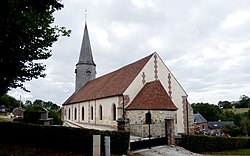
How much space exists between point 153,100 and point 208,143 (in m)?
5.30

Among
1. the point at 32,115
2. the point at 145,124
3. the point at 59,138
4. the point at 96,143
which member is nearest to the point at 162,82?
the point at 145,124

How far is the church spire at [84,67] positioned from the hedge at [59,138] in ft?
100

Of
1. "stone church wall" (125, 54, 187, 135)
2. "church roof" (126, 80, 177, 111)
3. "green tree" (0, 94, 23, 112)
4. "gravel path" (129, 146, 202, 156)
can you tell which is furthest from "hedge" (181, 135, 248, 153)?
"green tree" (0, 94, 23, 112)

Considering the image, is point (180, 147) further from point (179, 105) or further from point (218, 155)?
point (179, 105)

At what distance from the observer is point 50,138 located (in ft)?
36.6

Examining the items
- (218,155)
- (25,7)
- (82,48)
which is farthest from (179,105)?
(82,48)

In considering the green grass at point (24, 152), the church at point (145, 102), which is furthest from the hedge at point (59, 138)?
the church at point (145, 102)

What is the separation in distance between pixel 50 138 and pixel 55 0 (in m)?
6.15

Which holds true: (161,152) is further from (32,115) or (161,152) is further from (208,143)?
(32,115)

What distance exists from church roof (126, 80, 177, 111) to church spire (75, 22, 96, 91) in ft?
71.8

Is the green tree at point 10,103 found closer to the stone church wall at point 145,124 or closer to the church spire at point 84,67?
the church spire at point 84,67

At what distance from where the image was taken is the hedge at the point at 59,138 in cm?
1102

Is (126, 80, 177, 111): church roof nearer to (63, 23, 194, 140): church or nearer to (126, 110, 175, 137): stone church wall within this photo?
(63, 23, 194, 140): church

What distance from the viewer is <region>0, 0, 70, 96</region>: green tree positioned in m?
8.16
